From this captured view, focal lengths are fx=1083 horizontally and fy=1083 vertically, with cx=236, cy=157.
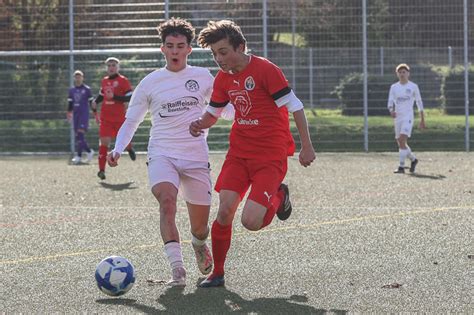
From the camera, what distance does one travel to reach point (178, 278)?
7828 mm

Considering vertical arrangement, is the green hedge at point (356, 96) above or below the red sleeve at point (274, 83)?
below

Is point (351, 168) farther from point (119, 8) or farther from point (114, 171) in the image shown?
point (119, 8)

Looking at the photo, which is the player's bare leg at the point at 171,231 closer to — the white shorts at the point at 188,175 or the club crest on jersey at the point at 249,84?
the white shorts at the point at 188,175

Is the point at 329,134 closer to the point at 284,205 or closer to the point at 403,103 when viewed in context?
the point at 403,103

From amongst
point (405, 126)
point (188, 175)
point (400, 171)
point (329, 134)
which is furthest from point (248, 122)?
point (329, 134)

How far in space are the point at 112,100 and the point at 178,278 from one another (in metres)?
11.1

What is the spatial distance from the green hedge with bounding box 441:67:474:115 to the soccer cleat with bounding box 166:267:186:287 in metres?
19.2

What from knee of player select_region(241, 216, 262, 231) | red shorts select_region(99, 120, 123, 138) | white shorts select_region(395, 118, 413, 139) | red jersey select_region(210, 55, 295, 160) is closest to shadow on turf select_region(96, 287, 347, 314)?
knee of player select_region(241, 216, 262, 231)

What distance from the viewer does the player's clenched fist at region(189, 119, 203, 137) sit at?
825cm

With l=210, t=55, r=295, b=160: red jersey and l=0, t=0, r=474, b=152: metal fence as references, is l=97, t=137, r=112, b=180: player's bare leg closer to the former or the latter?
l=0, t=0, r=474, b=152: metal fence

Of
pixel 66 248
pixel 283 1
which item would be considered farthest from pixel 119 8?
pixel 66 248

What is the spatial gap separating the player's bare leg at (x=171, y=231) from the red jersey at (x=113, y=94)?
34.3ft

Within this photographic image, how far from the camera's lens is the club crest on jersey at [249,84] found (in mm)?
7930

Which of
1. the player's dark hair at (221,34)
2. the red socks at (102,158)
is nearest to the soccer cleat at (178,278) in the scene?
the player's dark hair at (221,34)
